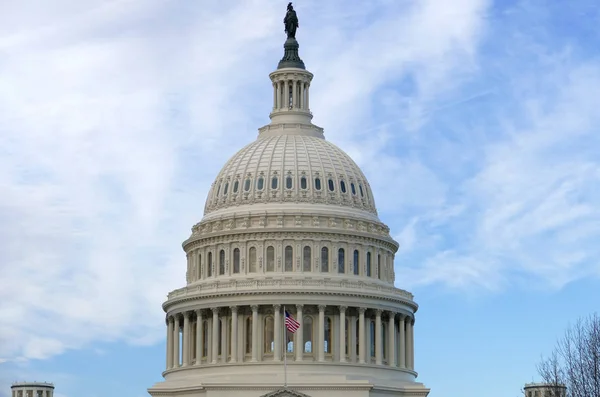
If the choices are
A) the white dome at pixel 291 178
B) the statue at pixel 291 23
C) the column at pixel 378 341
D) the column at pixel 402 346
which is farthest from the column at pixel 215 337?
the statue at pixel 291 23

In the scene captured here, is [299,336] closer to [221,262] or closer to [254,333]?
[254,333]

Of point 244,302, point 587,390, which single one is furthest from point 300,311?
point 587,390

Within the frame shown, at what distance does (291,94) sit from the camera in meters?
165

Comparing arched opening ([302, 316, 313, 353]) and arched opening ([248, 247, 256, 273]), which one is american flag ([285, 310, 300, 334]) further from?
arched opening ([248, 247, 256, 273])

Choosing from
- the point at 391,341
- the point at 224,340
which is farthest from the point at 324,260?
the point at 224,340

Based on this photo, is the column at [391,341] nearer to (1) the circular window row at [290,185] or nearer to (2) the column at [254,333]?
(1) the circular window row at [290,185]

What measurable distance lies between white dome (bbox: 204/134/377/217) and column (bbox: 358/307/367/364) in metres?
11.2

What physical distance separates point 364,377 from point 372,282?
9.60 metres

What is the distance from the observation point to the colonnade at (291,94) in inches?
6457

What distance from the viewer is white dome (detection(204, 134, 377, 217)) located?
157750 mm

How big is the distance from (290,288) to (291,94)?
22923 mm

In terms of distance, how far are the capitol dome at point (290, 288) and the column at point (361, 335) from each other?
0.52ft

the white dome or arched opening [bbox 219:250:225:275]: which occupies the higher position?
the white dome

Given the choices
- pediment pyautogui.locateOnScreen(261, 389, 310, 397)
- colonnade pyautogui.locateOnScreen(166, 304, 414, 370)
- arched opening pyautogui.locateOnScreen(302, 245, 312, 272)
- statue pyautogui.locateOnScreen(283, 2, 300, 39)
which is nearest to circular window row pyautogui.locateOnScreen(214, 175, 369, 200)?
arched opening pyautogui.locateOnScreen(302, 245, 312, 272)
